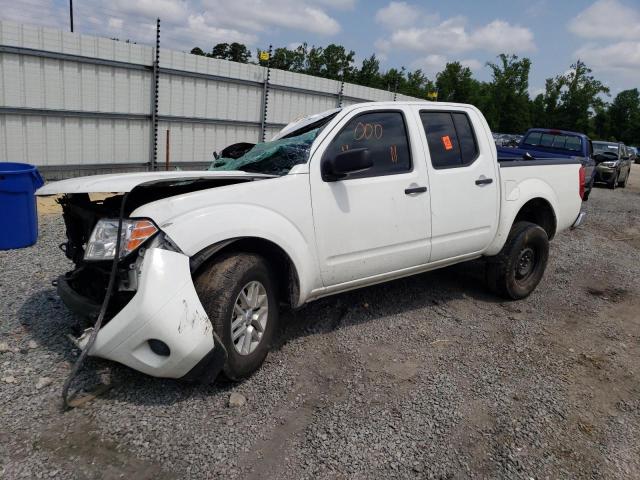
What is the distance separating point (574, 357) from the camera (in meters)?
4.27

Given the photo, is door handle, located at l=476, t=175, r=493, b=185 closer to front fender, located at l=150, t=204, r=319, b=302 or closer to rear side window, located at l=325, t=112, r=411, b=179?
rear side window, located at l=325, t=112, r=411, b=179

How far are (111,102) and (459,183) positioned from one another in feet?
26.1

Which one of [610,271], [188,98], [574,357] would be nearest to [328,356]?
[574,357]

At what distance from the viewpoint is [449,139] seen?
4.65m

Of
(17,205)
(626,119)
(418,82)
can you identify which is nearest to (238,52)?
(418,82)

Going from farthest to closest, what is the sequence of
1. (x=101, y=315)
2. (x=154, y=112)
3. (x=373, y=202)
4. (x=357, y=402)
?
1. (x=154, y=112)
2. (x=373, y=202)
3. (x=357, y=402)
4. (x=101, y=315)

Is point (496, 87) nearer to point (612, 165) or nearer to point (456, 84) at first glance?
point (456, 84)

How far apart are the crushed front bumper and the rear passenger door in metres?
2.24

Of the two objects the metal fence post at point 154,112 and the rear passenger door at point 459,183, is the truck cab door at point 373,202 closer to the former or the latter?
the rear passenger door at point 459,183

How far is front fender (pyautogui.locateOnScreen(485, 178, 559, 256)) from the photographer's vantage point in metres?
5.08

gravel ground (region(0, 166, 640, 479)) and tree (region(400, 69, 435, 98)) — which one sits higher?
tree (region(400, 69, 435, 98))

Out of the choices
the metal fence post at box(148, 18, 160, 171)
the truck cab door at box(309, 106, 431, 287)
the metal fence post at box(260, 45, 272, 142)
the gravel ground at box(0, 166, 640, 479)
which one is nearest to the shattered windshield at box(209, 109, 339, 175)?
the truck cab door at box(309, 106, 431, 287)

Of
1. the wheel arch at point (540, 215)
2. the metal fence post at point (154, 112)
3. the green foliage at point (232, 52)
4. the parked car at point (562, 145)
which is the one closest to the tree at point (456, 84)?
the green foliage at point (232, 52)

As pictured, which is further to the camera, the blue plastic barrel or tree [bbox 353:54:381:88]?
tree [bbox 353:54:381:88]
